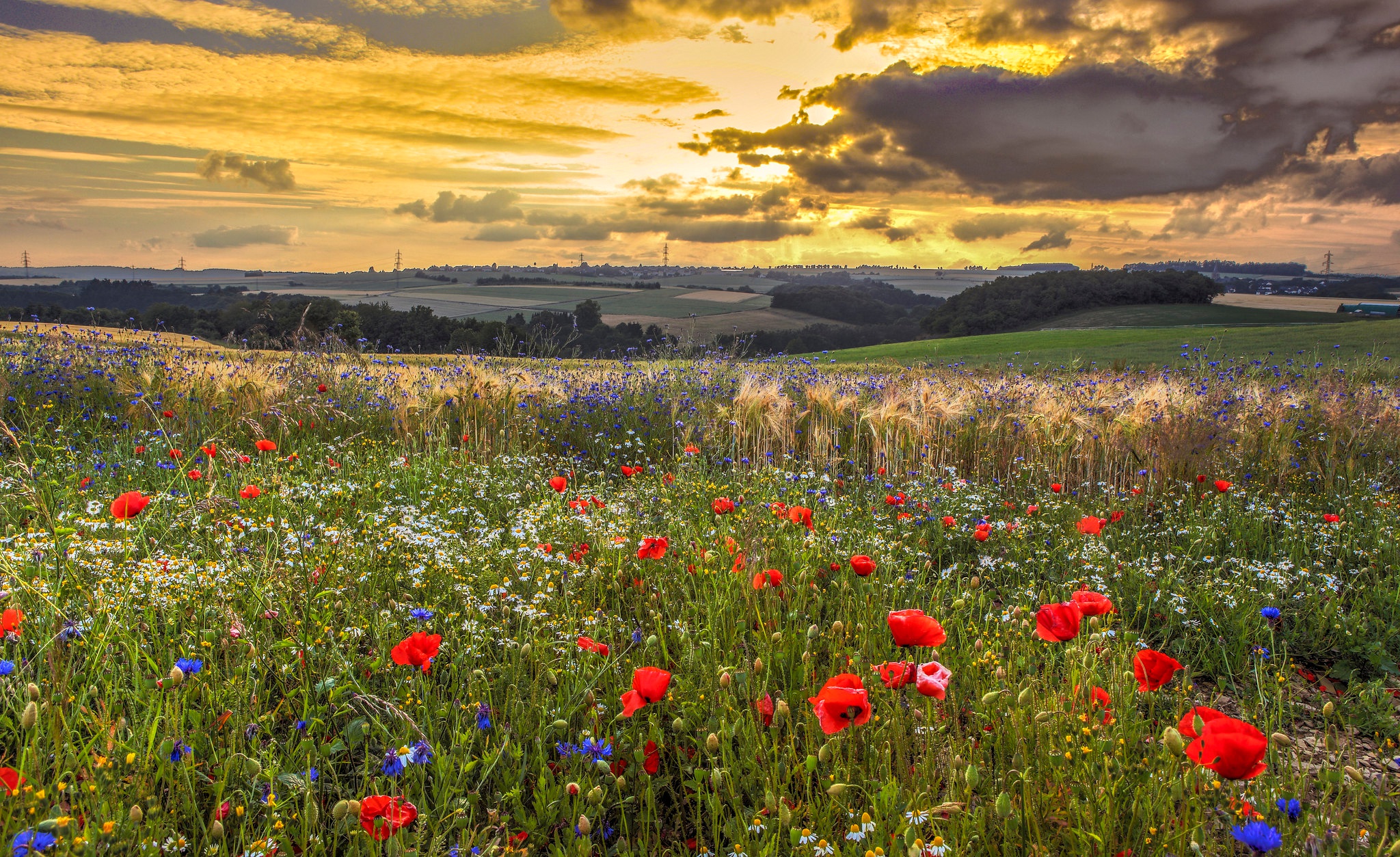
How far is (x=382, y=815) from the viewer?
1.63 metres

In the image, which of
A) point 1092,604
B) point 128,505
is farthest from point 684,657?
point 128,505

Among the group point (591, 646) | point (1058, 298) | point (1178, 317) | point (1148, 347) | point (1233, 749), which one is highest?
point (1058, 298)

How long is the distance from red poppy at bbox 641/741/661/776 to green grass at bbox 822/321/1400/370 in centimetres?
2074

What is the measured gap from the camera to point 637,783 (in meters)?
2.38

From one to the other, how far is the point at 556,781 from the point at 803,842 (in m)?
0.94

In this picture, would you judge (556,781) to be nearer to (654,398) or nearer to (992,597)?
(992,597)

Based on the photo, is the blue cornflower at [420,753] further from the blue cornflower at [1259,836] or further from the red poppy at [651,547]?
the blue cornflower at [1259,836]

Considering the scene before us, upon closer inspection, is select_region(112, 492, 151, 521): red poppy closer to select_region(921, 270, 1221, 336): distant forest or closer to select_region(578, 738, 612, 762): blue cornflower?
select_region(578, 738, 612, 762): blue cornflower

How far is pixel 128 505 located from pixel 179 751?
3.42 feet

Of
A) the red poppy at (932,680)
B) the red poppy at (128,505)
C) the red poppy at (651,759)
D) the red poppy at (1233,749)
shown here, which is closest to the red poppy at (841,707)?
the red poppy at (932,680)

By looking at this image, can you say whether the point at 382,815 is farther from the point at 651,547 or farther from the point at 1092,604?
the point at 1092,604

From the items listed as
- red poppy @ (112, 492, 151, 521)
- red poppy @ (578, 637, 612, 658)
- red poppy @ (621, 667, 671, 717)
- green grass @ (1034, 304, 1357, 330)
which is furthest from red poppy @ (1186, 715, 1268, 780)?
green grass @ (1034, 304, 1357, 330)

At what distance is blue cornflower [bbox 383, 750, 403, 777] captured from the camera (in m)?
1.90

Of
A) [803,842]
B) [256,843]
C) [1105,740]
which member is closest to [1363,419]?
[1105,740]
